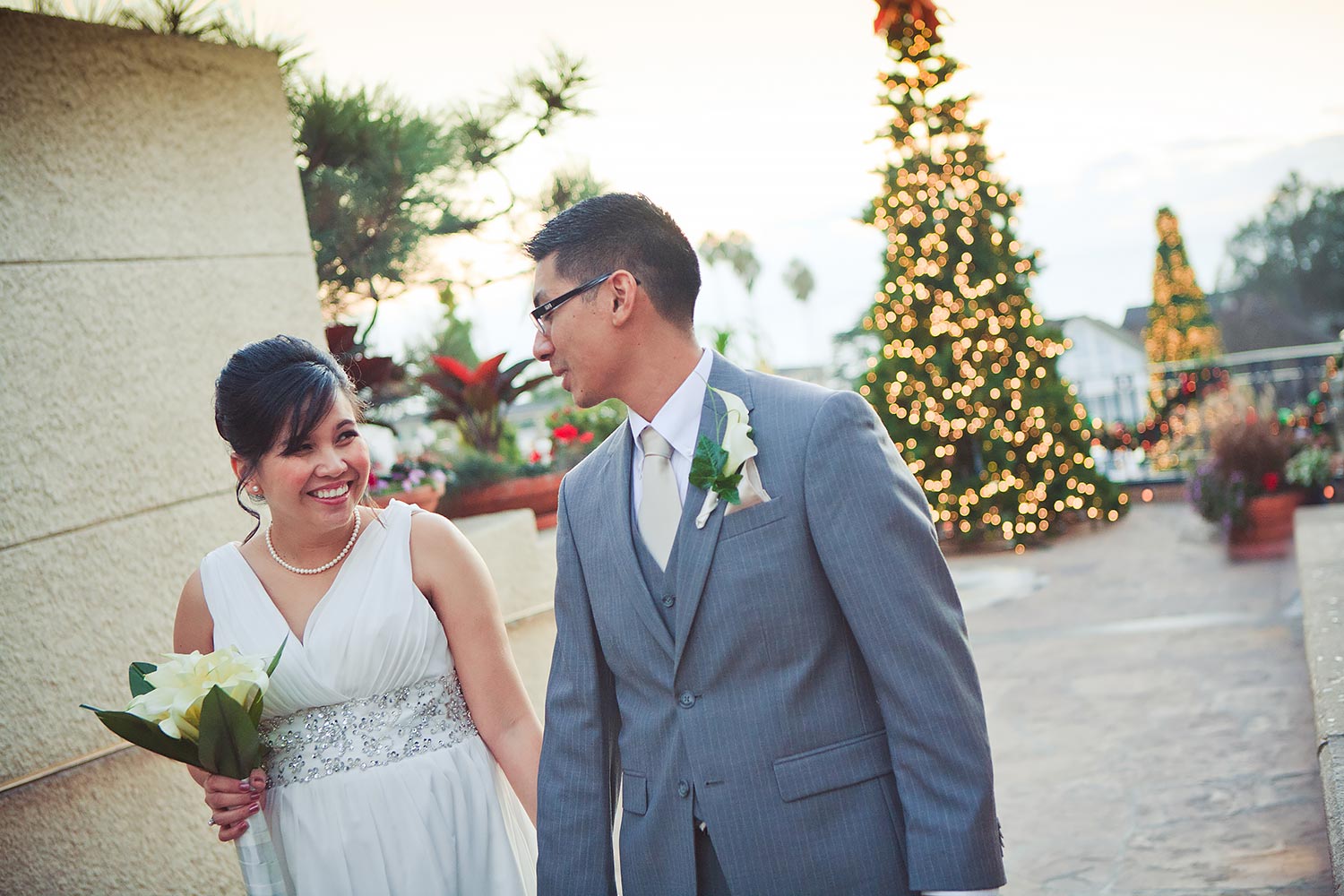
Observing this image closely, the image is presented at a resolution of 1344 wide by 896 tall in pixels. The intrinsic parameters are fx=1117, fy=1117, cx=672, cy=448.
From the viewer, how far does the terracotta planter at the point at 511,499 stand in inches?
217

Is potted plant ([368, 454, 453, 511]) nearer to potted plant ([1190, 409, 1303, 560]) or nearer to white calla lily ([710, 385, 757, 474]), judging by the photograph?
white calla lily ([710, 385, 757, 474])

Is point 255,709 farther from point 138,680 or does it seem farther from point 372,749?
point 372,749

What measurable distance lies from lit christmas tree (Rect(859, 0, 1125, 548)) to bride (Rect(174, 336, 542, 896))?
7556 mm

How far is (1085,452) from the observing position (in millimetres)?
9977

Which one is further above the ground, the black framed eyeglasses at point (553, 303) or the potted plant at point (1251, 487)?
the black framed eyeglasses at point (553, 303)

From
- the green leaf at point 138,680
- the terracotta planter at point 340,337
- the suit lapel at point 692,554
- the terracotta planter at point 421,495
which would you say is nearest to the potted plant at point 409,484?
the terracotta planter at point 421,495

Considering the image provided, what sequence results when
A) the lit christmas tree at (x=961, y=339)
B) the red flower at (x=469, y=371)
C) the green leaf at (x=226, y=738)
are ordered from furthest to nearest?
the lit christmas tree at (x=961, y=339)
the red flower at (x=469, y=371)
the green leaf at (x=226, y=738)

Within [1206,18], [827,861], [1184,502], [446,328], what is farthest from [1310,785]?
[1206,18]

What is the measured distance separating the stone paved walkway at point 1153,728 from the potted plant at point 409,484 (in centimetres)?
270

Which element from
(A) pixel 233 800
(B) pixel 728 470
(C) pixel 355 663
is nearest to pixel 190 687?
(A) pixel 233 800

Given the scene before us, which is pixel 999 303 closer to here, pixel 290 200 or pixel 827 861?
pixel 290 200

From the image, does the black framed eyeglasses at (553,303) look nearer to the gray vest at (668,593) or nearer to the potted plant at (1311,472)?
the gray vest at (668,593)

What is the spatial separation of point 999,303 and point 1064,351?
0.78 m

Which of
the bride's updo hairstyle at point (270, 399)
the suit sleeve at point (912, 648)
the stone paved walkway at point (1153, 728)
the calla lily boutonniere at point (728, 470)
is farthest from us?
the stone paved walkway at point (1153, 728)
